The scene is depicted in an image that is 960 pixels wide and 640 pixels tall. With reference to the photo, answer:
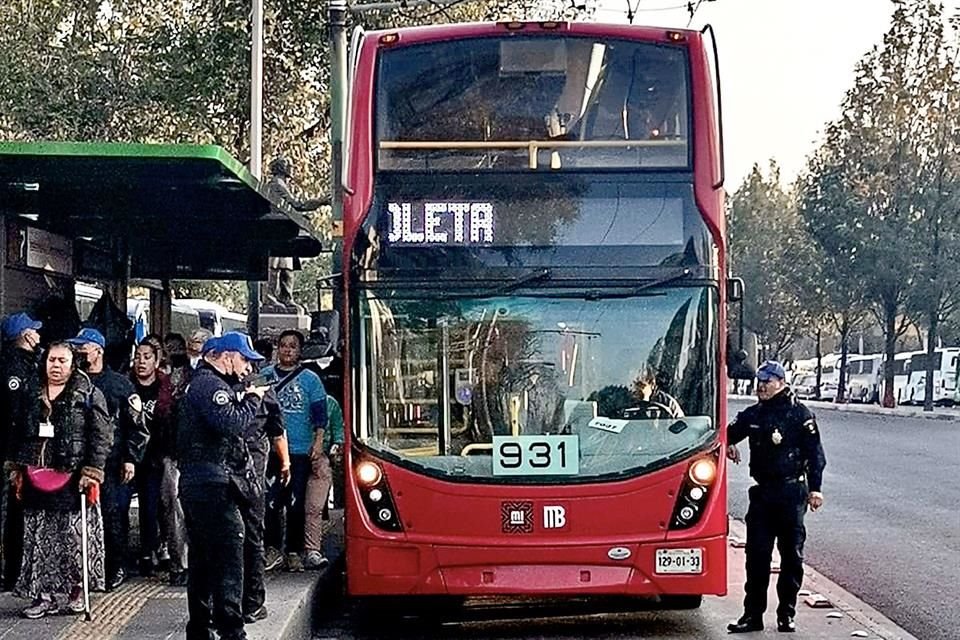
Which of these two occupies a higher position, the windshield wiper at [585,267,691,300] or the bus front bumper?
the windshield wiper at [585,267,691,300]

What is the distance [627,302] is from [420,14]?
15.7 metres

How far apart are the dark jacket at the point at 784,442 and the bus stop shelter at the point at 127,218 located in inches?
148

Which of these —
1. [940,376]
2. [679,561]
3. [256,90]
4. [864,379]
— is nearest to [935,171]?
[940,376]

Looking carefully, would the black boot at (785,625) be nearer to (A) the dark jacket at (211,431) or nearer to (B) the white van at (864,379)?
(A) the dark jacket at (211,431)

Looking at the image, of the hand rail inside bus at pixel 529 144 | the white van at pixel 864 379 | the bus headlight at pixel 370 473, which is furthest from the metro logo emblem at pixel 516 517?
the white van at pixel 864 379

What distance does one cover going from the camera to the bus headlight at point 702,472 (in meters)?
9.60

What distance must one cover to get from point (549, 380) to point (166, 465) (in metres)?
2.86

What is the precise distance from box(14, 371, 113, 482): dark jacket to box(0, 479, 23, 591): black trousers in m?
0.90

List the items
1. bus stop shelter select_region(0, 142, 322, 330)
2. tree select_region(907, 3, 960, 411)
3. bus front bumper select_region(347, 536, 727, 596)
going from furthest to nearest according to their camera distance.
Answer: tree select_region(907, 3, 960, 411) < bus front bumper select_region(347, 536, 727, 596) < bus stop shelter select_region(0, 142, 322, 330)

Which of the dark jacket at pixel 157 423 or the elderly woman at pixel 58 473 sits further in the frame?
the dark jacket at pixel 157 423

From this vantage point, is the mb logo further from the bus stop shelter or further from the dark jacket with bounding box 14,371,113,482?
the bus stop shelter

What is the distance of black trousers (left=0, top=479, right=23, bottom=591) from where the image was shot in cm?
980

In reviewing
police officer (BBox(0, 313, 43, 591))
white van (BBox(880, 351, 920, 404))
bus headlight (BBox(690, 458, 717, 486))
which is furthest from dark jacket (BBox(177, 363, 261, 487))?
white van (BBox(880, 351, 920, 404))

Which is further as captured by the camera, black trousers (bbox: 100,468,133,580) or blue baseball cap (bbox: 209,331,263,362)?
black trousers (bbox: 100,468,133,580)
